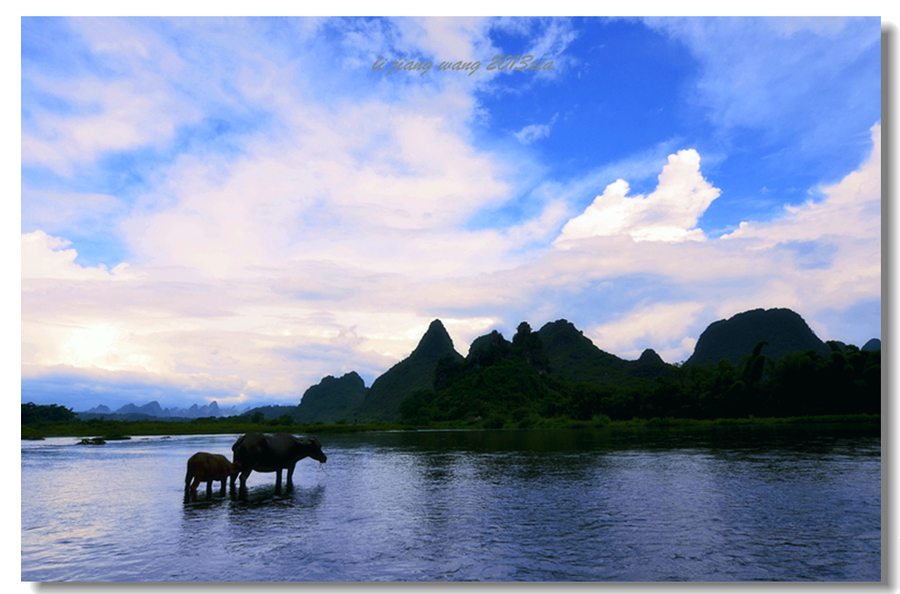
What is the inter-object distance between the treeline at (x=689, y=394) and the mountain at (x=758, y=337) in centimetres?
4339

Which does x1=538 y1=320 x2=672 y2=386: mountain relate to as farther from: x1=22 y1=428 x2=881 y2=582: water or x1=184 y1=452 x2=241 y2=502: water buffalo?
x1=184 y1=452 x2=241 y2=502: water buffalo

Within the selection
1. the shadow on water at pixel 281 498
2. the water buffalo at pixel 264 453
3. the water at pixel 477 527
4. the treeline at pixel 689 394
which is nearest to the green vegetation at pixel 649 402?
the treeline at pixel 689 394

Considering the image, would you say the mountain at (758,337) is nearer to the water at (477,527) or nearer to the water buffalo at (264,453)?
the water at (477,527)

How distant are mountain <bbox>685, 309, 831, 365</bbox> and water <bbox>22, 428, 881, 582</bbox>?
407ft

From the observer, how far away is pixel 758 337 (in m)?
147

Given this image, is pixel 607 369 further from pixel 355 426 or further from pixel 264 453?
pixel 264 453

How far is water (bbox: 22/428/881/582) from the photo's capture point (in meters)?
9.45

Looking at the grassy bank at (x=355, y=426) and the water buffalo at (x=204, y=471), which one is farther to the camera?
the grassy bank at (x=355, y=426)

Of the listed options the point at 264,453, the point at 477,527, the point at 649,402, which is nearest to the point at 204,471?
the point at 264,453

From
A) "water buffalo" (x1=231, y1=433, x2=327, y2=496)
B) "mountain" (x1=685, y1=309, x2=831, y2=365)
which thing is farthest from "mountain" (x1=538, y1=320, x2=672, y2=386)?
"water buffalo" (x1=231, y1=433, x2=327, y2=496)

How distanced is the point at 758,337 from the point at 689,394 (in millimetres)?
75206

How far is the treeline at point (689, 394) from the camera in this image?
236ft

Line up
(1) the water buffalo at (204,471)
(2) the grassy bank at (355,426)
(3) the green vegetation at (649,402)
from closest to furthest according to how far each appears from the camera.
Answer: (1) the water buffalo at (204,471) < (2) the grassy bank at (355,426) < (3) the green vegetation at (649,402)
